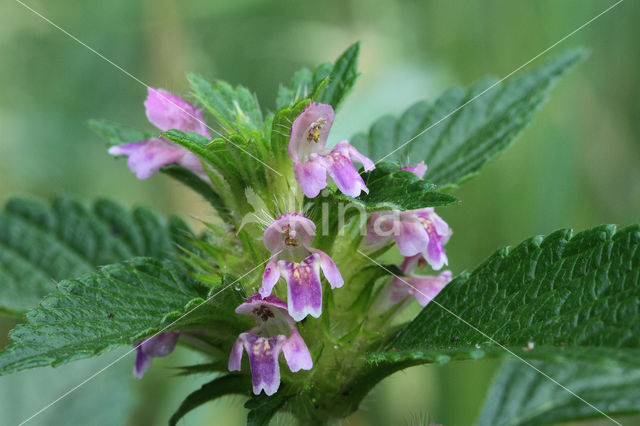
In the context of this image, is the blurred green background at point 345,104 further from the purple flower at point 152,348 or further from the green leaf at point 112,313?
the green leaf at point 112,313

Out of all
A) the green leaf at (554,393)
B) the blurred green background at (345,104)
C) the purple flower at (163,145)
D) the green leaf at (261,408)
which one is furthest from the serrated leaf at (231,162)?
the blurred green background at (345,104)

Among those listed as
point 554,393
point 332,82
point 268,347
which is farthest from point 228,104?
point 554,393

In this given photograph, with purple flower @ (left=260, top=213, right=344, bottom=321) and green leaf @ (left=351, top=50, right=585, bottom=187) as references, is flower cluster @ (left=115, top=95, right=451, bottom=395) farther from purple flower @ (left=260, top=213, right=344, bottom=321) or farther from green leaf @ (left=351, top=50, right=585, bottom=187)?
green leaf @ (left=351, top=50, right=585, bottom=187)

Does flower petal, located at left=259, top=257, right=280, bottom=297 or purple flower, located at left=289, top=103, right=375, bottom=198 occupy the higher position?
purple flower, located at left=289, top=103, right=375, bottom=198

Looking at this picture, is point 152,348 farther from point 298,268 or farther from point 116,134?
point 116,134

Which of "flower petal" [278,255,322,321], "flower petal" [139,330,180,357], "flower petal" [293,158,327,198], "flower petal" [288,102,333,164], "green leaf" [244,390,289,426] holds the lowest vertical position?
"green leaf" [244,390,289,426]

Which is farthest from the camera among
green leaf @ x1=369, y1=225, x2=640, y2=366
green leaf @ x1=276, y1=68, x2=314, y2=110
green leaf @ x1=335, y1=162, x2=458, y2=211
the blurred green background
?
the blurred green background

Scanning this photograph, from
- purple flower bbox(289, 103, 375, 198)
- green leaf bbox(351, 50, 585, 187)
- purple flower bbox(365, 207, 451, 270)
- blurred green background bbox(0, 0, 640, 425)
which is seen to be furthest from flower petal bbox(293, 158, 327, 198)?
blurred green background bbox(0, 0, 640, 425)

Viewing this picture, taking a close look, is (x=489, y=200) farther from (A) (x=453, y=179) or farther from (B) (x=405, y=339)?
(B) (x=405, y=339)
